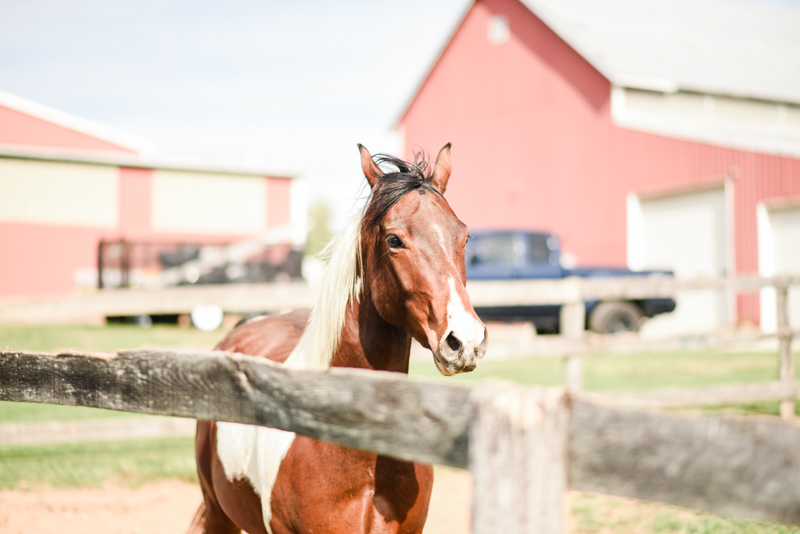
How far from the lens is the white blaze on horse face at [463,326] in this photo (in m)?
1.87

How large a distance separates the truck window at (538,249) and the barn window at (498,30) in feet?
29.3

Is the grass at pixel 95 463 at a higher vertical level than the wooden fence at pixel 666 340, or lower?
lower

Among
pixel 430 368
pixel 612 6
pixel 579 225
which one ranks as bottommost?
pixel 430 368

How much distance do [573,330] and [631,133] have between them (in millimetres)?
12007

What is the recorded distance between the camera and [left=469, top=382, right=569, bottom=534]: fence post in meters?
1.20

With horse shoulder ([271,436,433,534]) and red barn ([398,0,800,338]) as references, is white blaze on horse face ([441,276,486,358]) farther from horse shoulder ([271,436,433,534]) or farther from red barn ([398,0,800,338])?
red barn ([398,0,800,338])

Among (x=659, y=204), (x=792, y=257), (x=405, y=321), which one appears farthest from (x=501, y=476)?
(x=659, y=204)

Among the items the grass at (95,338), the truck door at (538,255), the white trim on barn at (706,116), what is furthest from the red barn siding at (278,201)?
the truck door at (538,255)

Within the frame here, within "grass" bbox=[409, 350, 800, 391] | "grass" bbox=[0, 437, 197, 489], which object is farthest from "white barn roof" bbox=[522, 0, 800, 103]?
→ "grass" bbox=[0, 437, 197, 489]

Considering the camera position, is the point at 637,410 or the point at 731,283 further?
the point at 731,283

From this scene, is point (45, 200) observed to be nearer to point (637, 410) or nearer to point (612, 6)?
point (612, 6)

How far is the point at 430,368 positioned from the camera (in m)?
10.4

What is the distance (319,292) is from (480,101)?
18.0 m

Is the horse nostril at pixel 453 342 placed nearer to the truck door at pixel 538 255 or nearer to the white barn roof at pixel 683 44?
the truck door at pixel 538 255
